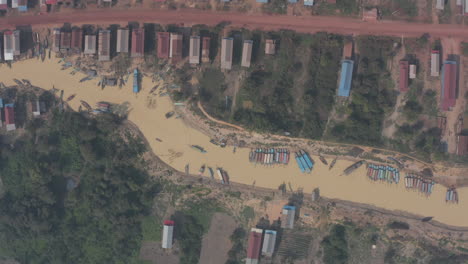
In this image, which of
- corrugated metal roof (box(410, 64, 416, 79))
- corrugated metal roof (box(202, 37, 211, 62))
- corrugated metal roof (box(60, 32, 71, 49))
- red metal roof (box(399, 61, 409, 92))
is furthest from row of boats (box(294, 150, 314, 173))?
corrugated metal roof (box(60, 32, 71, 49))

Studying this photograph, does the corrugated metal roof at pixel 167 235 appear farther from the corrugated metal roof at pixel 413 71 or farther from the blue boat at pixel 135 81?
the corrugated metal roof at pixel 413 71

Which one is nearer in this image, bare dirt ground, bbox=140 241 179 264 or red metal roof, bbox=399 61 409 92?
red metal roof, bbox=399 61 409 92

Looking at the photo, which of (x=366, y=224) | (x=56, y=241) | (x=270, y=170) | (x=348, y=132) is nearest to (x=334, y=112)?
(x=348, y=132)

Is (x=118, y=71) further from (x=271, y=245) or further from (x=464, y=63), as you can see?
(x=464, y=63)

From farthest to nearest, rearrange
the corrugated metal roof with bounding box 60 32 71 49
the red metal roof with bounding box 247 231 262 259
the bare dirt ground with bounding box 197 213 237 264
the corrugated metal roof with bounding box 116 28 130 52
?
the bare dirt ground with bounding box 197 213 237 264 < the red metal roof with bounding box 247 231 262 259 < the corrugated metal roof with bounding box 60 32 71 49 < the corrugated metal roof with bounding box 116 28 130 52

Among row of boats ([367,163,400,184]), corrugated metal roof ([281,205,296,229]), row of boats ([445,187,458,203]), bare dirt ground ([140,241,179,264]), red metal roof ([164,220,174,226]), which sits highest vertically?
row of boats ([367,163,400,184])

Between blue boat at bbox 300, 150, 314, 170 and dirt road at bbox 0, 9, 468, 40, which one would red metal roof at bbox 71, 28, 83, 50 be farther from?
blue boat at bbox 300, 150, 314, 170
